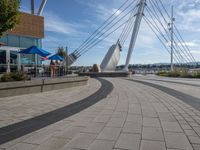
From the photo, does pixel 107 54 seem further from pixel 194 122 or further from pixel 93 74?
pixel 194 122

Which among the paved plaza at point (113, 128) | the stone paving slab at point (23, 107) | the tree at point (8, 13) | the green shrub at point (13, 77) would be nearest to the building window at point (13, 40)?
the green shrub at point (13, 77)

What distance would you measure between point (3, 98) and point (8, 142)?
182 inches

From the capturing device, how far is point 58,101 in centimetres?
858

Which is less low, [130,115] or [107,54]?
[107,54]

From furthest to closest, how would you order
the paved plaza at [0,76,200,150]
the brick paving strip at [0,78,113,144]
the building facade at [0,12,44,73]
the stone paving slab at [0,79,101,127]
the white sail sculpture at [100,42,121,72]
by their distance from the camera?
the white sail sculpture at [100,42,121,72]
the building facade at [0,12,44,73]
the stone paving slab at [0,79,101,127]
the brick paving strip at [0,78,113,144]
the paved plaza at [0,76,200,150]

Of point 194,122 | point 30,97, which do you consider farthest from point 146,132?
point 30,97

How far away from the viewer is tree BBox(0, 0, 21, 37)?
8724mm

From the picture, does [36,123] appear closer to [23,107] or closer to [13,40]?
[23,107]

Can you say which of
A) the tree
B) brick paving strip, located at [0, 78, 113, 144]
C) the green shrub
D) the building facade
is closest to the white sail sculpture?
the building facade

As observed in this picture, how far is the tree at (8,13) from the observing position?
343 inches

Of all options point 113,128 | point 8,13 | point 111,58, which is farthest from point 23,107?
point 111,58

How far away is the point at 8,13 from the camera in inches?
351

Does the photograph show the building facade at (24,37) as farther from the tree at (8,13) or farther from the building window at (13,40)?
the tree at (8,13)

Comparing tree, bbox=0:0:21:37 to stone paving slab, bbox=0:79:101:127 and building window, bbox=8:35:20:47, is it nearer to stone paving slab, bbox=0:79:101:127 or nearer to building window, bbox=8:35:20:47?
stone paving slab, bbox=0:79:101:127
